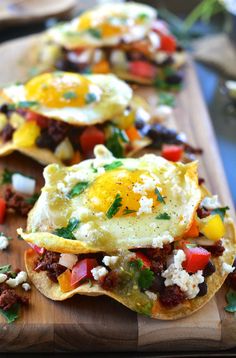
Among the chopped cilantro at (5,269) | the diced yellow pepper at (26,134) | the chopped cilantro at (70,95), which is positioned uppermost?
the chopped cilantro at (70,95)

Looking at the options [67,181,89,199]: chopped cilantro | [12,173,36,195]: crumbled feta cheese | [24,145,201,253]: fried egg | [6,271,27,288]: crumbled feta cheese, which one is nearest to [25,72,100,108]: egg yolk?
[12,173,36,195]: crumbled feta cheese

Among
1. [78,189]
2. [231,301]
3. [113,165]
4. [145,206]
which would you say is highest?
[145,206]

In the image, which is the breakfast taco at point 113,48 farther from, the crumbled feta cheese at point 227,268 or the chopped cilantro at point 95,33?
the crumbled feta cheese at point 227,268

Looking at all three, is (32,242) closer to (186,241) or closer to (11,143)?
(186,241)

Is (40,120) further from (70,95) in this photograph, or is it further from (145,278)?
(145,278)

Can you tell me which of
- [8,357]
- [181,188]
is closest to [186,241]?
[181,188]

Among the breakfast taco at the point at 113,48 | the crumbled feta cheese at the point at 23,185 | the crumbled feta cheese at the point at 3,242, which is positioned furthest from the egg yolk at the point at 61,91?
the crumbled feta cheese at the point at 3,242

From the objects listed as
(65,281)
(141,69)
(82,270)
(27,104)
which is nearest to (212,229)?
(82,270)
